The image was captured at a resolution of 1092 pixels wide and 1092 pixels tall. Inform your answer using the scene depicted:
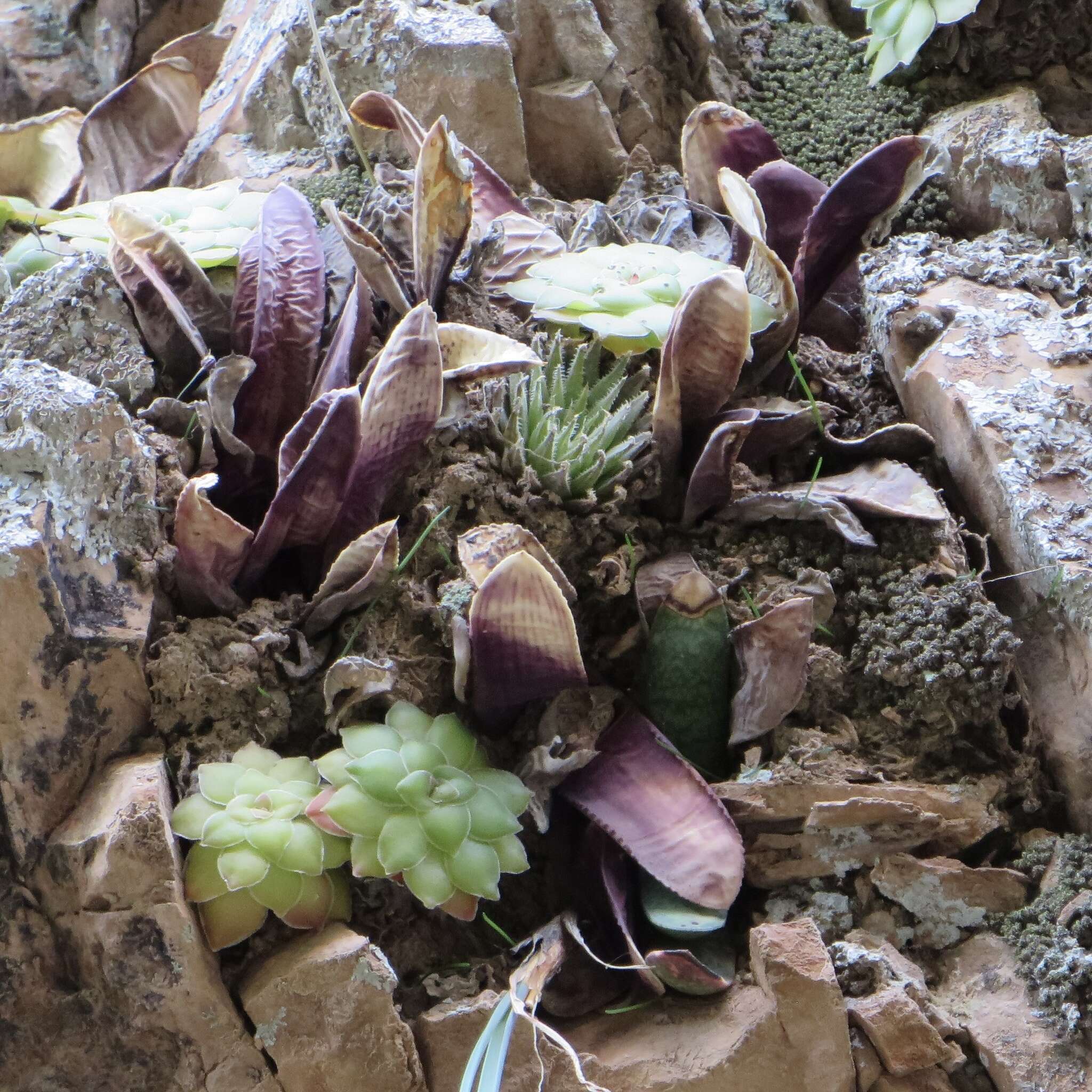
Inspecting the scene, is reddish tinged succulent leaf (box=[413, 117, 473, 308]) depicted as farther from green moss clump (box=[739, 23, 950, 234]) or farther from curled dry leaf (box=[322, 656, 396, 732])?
green moss clump (box=[739, 23, 950, 234])

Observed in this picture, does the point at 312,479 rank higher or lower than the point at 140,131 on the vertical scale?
lower

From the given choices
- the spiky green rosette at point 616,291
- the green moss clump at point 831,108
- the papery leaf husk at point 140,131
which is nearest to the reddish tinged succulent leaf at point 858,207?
the spiky green rosette at point 616,291

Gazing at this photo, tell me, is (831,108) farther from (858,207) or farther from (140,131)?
(140,131)

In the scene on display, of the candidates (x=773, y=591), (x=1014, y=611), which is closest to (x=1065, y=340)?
(x=1014, y=611)

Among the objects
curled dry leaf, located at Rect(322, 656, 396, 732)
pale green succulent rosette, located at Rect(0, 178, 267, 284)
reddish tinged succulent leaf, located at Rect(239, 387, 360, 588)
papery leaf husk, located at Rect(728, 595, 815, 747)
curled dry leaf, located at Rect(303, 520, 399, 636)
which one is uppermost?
pale green succulent rosette, located at Rect(0, 178, 267, 284)

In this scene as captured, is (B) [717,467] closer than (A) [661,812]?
No

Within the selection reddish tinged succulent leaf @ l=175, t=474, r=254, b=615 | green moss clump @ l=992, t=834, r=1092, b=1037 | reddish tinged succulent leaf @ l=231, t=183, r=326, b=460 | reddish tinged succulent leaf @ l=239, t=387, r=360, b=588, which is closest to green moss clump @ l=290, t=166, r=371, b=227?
reddish tinged succulent leaf @ l=231, t=183, r=326, b=460

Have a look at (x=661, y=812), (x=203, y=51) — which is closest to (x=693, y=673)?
(x=661, y=812)
